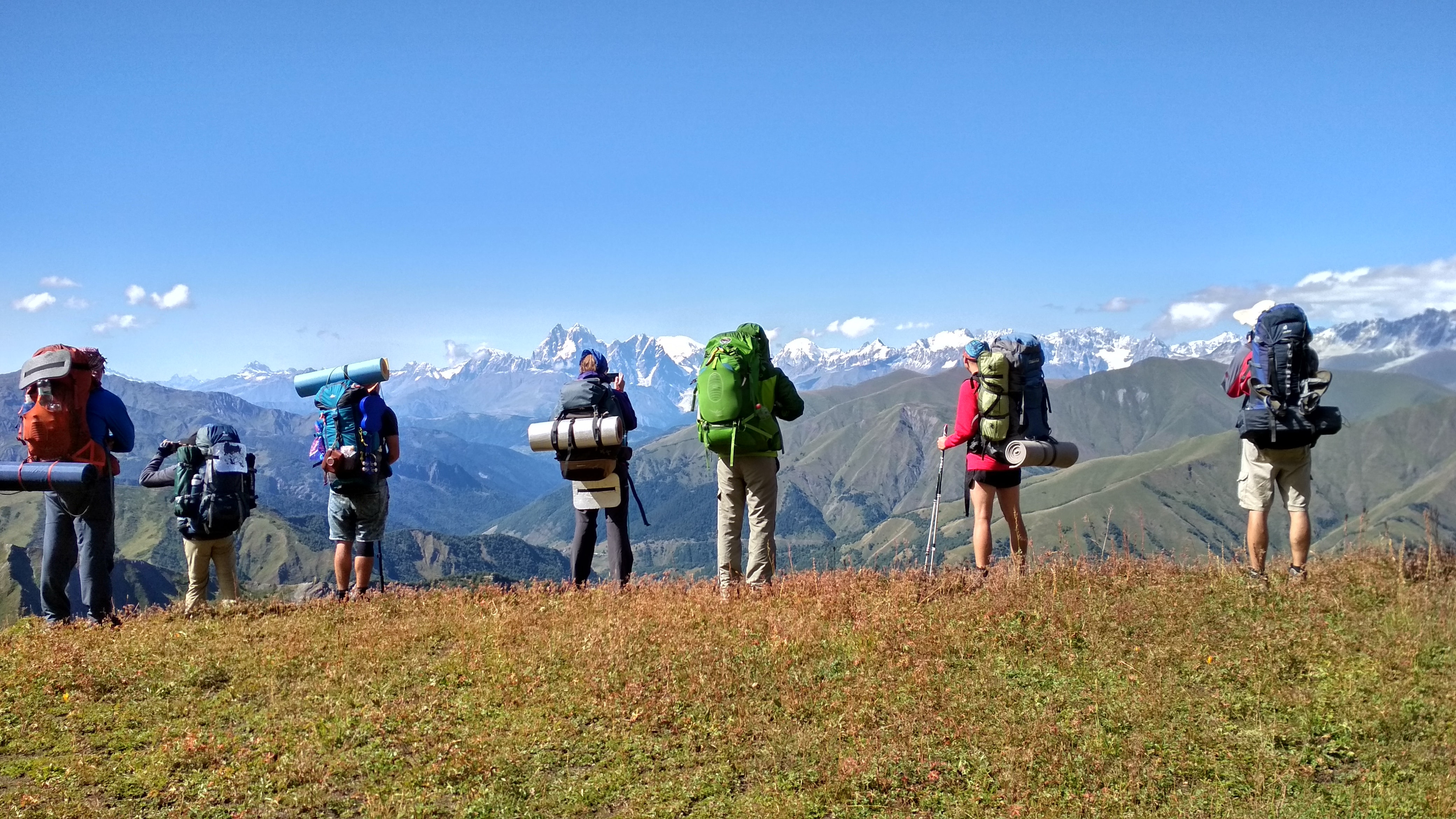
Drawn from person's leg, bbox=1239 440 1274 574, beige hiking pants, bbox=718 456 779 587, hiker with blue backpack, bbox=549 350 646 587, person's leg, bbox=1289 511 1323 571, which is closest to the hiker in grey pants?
beige hiking pants, bbox=718 456 779 587

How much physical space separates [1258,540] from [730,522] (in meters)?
6.76

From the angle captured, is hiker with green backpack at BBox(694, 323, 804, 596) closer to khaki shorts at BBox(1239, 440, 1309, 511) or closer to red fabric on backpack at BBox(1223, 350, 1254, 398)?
red fabric on backpack at BBox(1223, 350, 1254, 398)

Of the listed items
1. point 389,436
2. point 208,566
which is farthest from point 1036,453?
point 208,566

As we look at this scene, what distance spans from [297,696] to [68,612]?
581cm

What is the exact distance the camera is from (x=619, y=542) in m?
12.5

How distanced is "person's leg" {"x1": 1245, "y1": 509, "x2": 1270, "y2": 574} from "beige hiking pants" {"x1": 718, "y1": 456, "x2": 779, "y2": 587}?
6054 millimetres

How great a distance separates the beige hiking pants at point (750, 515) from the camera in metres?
11.3

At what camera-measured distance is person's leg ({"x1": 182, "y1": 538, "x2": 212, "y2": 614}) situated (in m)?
12.7

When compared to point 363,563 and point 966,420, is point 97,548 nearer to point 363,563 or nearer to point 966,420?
point 363,563

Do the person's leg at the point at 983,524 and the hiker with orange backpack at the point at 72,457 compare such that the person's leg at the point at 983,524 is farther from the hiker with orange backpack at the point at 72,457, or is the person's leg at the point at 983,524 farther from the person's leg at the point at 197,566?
the hiker with orange backpack at the point at 72,457

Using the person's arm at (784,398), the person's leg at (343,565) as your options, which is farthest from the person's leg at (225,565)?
the person's arm at (784,398)

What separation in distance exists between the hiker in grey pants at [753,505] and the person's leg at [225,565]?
278 inches

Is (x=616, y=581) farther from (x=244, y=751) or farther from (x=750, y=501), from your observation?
(x=244, y=751)

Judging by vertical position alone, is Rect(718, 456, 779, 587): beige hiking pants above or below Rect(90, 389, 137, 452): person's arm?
below
